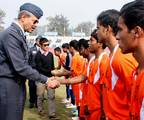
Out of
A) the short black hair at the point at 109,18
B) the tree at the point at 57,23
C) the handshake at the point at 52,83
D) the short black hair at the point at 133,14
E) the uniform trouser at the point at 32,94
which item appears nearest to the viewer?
the short black hair at the point at 133,14

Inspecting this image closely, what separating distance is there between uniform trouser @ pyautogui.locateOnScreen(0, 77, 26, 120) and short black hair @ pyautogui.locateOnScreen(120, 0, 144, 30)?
2575 millimetres

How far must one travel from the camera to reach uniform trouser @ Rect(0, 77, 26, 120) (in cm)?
479

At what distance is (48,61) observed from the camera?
9.61m

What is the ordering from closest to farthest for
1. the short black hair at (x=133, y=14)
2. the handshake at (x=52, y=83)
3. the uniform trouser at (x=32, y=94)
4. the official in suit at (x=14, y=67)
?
1. the short black hair at (x=133, y=14)
2. the official in suit at (x=14, y=67)
3. the handshake at (x=52, y=83)
4. the uniform trouser at (x=32, y=94)

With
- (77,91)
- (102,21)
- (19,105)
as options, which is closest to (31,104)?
(77,91)

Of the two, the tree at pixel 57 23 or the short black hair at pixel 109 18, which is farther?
the tree at pixel 57 23

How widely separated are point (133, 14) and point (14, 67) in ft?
8.31

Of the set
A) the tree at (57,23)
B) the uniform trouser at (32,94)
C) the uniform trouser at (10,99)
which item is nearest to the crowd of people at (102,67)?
the uniform trouser at (10,99)

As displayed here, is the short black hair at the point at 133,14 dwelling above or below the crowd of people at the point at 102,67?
above

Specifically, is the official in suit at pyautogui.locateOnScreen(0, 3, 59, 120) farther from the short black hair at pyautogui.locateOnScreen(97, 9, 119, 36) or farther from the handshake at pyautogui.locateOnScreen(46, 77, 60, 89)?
the short black hair at pyautogui.locateOnScreen(97, 9, 119, 36)

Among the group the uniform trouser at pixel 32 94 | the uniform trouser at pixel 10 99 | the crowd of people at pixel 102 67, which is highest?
the crowd of people at pixel 102 67

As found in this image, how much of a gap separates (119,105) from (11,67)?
185 centimetres

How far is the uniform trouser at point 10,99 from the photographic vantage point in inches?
189

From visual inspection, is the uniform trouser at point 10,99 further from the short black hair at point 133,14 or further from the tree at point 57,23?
the tree at point 57,23
